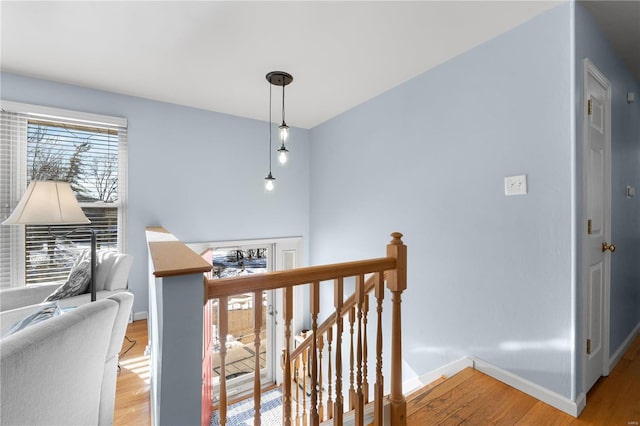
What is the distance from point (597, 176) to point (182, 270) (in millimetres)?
2542

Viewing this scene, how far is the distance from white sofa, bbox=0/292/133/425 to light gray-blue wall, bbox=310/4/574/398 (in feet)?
7.32

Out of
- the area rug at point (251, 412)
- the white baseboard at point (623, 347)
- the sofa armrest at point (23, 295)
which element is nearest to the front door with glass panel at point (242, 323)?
the area rug at point (251, 412)

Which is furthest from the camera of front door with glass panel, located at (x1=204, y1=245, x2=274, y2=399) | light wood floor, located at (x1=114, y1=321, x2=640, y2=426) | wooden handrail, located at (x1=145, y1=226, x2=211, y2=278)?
front door with glass panel, located at (x1=204, y1=245, x2=274, y2=399)

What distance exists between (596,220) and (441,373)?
154cm

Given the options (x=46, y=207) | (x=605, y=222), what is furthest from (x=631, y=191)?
(x=46, y=207)

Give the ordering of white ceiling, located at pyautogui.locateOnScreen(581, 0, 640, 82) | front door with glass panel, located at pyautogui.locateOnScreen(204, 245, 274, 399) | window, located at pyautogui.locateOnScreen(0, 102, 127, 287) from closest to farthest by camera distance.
Result: white ceiling, located at pyautogui.locateOnScreen(581, 0, 640, 82), window, located at pyautogui.locateOnScreen(0, 102, 127, 287), front door with glass panel, located at pyautogui.locateOnScreen(204, 245, 274, 399)

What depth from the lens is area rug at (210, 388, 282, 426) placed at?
126 inches

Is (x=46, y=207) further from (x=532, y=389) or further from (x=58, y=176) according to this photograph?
(x=532, y=389)

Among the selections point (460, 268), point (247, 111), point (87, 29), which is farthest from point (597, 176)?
point (87, 29)

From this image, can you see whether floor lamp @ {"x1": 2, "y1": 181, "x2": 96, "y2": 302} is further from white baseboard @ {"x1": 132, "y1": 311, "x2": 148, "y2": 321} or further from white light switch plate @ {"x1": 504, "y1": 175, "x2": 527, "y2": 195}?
white light switch plate @ {"x1": 504, "y1": 175, "x2": 527, "y2": 195}

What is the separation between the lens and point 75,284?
2246 millimetres

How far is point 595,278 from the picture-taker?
1.94 meters

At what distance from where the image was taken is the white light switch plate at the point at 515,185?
6.22ft

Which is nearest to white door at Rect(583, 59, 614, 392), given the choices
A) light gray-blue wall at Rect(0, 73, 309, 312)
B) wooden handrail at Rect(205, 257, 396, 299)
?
wooden handrail at Rect(205, 257, 396, 299)
